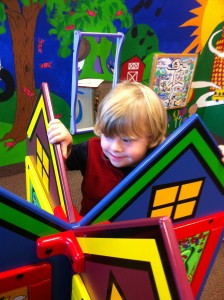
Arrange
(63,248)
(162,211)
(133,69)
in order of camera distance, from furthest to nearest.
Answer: (133,69) → (162,211) → (63,248)

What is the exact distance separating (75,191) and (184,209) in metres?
1.24

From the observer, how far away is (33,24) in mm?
1539

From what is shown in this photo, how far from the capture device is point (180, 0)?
1.99m

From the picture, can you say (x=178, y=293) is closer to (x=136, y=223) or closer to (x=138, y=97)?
(x=136, y=223)

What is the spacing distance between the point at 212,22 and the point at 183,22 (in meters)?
0.34

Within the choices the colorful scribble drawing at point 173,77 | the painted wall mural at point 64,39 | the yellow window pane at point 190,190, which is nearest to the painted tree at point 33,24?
the painted wall mural at point 64,39

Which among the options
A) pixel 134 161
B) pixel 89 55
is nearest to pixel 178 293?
pixel 134 161

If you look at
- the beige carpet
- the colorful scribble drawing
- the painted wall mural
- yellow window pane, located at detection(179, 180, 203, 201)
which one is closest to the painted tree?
the painted wall mural

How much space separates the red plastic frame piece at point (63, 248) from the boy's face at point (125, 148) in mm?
249

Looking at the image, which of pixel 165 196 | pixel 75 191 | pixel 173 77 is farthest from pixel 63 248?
pixel 173 77

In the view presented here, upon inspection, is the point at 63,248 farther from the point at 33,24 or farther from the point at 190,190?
the point at 33,24

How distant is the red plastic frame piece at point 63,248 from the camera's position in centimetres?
35

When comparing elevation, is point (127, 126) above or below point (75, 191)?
above

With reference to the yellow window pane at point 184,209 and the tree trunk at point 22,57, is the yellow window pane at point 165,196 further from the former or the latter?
the tree trunk at point 22,57
